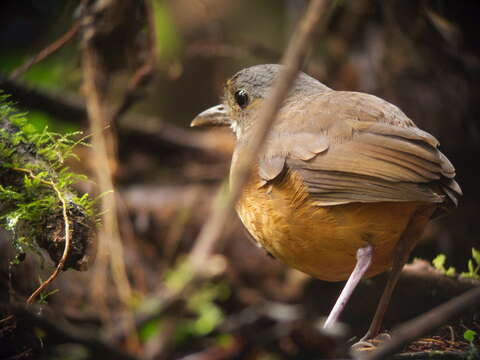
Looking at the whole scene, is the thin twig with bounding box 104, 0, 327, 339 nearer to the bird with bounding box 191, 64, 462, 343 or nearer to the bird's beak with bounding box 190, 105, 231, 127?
the bird with bounding box 191, 64, 462, 343

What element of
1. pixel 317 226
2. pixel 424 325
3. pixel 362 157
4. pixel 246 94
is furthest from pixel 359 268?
pixel 246 94

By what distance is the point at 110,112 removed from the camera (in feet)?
15.4

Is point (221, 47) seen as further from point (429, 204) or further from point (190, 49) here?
point (429, 204)

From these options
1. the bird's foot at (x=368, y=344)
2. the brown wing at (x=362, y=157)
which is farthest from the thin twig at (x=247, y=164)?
the bird's foot at (x=368, y=344)

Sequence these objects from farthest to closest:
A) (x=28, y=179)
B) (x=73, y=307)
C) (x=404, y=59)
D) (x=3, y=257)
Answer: (x=404, y=59)
(x=73, y=307)
(x=3, y=257)
(x=28, y=179)

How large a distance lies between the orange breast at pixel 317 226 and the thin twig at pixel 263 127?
1145 mm

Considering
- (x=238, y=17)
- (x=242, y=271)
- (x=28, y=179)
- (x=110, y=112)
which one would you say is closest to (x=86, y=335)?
(x=28, y=179)

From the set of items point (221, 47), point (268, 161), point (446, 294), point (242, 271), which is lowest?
point (242, 271)

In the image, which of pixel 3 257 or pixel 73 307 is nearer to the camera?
pixel 3 257

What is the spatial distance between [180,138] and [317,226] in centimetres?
389

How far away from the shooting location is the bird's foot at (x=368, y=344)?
101 inches

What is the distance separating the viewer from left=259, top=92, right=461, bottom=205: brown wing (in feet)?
8.38

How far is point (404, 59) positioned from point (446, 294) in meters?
3.03

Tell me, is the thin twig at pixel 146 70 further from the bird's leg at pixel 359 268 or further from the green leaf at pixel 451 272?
the green leaf at pixel 451 272
